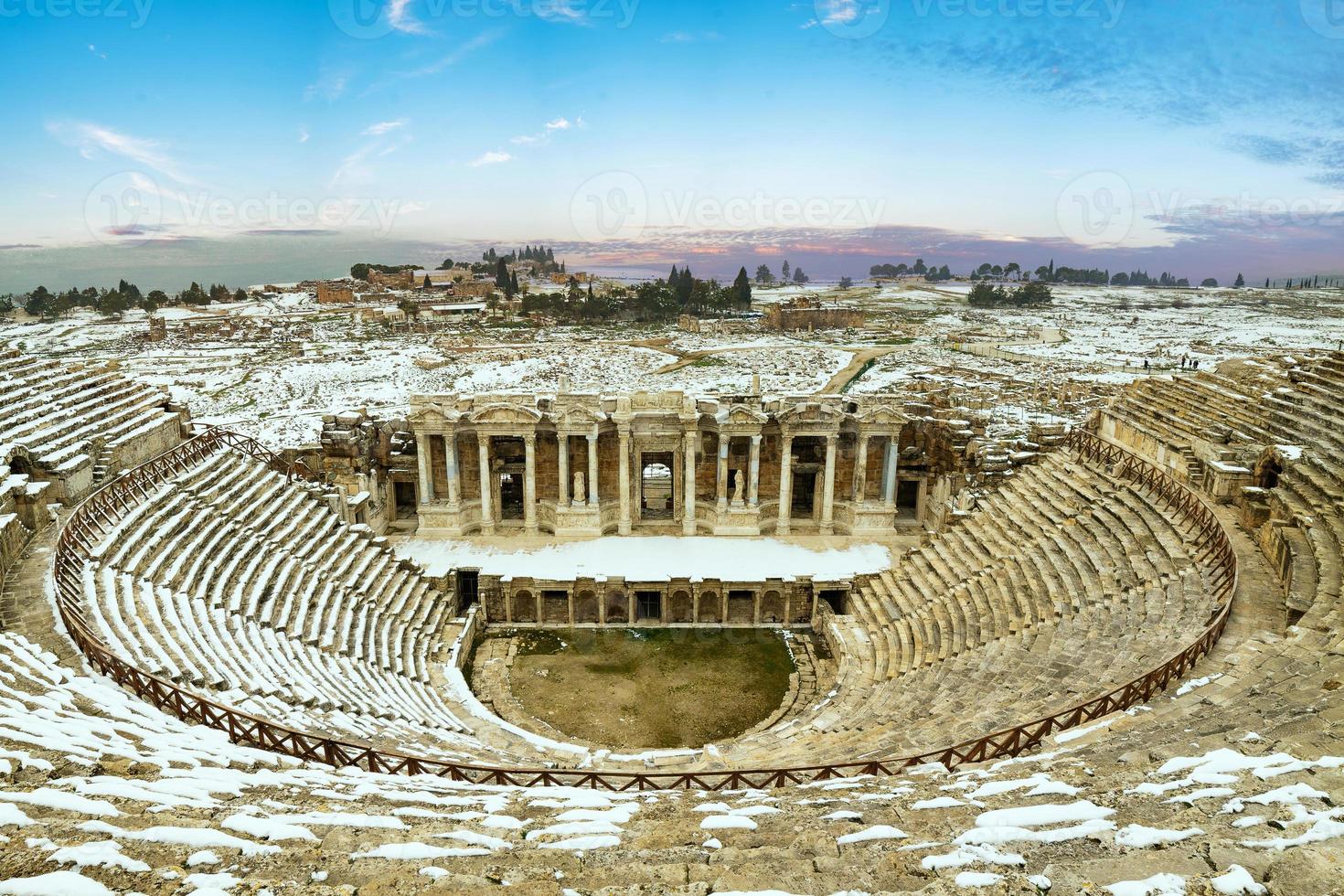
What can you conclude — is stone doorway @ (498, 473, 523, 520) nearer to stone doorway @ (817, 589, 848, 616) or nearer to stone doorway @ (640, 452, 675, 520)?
stone doorway @ (640, 452, 675, 520)

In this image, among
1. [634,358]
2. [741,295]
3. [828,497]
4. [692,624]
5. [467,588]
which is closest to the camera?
[692,624]

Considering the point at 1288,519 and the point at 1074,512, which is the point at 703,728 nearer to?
the point at 1074,512

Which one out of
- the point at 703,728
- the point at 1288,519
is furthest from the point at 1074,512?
the point at 703,728

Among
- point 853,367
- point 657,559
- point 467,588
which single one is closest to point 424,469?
point 467,588

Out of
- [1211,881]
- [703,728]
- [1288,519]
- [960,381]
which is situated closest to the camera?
[1211,881]

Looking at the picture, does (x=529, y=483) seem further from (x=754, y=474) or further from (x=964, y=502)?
(x=964, y=502)

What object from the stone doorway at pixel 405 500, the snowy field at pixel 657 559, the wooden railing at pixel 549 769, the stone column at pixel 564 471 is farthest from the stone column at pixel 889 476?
the stone doorway at pixel 405 500

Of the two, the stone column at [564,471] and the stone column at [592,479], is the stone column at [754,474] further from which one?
the stone column at [564,471]
